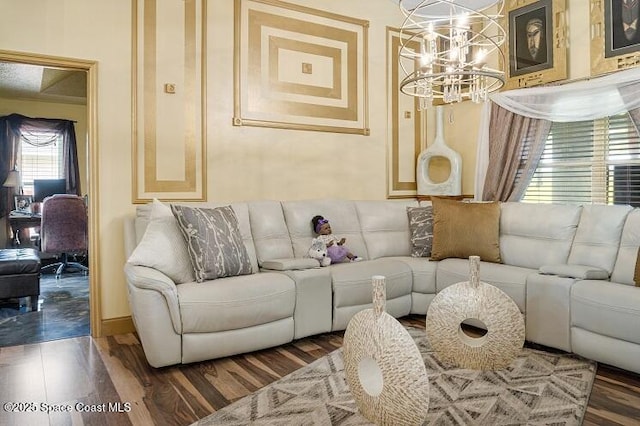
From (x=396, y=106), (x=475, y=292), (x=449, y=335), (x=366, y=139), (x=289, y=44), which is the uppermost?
(x=289, y=44)

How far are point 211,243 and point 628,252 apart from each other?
2832 mm

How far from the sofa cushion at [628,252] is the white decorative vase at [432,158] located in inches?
77.0

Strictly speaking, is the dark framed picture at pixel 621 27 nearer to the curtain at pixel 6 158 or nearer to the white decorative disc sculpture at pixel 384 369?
the white decorative disc sculpture at pixel 384 369

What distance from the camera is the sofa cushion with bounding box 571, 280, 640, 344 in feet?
8.58

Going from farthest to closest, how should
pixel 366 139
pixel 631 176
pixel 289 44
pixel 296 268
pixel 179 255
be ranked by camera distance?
pixel 366 139
pixel 289 44
pixel 631 176
pixel 296 268
pixel 179 255

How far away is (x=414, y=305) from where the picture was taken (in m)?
3.92

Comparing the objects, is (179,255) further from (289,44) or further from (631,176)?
(631,176)

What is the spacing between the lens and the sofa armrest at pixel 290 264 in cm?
341

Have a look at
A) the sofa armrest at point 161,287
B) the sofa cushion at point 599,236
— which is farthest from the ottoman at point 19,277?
the sofa cushion at point 599,236

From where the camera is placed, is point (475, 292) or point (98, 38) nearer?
point (475, 292)

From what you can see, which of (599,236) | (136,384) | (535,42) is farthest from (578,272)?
(136,384)

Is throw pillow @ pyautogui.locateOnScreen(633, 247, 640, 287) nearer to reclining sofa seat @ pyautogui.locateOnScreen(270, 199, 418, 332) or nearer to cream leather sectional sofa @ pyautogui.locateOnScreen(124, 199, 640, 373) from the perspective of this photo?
cream leather sectional sofa @ pyautogui.locateOnScreen(124, 199, 640, 373)

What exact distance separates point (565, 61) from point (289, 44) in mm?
2501

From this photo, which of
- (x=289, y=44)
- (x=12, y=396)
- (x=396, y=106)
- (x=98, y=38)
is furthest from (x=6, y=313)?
(x=396, y=106)
